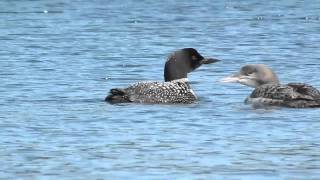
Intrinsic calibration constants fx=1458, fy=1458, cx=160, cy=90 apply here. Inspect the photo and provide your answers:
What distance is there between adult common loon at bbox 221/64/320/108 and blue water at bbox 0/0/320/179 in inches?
7.8

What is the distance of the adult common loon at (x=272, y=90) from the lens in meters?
14.4

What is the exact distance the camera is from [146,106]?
1487 centimetres

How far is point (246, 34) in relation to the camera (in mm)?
23672

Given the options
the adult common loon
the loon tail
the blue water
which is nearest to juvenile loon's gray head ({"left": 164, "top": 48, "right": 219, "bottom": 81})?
the blue water

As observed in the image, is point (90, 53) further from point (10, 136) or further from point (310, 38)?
point (10, 136)

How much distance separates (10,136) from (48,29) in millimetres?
12083

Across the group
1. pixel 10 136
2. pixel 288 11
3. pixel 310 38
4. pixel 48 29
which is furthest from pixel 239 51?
pixel 10 136

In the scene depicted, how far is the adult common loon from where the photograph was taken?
14398 millimetres

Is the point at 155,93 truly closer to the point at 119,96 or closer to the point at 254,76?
the point at 119,96

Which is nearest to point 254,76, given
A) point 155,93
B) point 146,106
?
point 155,93

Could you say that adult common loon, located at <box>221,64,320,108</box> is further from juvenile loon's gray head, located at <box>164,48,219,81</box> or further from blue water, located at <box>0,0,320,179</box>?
juvenile loon's gray head, located at <box>164,48,219,81</box>

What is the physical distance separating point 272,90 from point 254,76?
Answer: 0.97 m

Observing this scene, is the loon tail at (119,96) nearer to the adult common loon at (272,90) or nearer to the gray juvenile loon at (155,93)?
the gray juvenile loon at (155,93)

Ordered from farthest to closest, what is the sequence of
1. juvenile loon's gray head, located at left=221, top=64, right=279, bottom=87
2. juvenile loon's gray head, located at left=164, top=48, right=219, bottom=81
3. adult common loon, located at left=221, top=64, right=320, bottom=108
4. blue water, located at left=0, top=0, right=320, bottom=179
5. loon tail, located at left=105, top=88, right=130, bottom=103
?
juvenile loon's gray head, located at left=164, top=48, right=219, bottom=81 → juvenile loon's gray head, located at left=221, top=64, right=279, bottom=87 → loon tail, located at left=105, top=88, right=130, bottom=103 → adult common loon, located at left=221, top=64, right=320, bottom=108 → blue water, located at left=0, top=0, right=320, bottom=179
